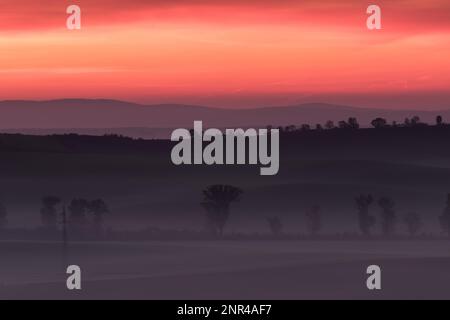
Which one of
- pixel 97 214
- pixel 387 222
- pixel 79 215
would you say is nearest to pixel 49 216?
pixel 79 215

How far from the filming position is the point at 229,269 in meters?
61.4

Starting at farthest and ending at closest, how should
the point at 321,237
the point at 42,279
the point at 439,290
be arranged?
the point at 321,237, the point at 42,279, the point at 439,290

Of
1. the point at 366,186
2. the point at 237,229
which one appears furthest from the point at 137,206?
the point at 366,186

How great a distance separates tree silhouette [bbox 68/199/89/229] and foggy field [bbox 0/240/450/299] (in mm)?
10134

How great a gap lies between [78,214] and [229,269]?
43.9 metres

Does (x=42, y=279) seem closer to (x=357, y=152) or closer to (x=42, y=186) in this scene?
(x=42, y=186)

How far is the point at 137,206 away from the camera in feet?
454

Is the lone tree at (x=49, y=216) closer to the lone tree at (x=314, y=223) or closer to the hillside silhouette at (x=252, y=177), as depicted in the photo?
the hillside silhouette at (x=252, y=177)

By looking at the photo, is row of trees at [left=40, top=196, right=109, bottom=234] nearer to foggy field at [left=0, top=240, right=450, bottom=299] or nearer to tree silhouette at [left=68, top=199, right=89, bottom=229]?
tree silhouette at [left=68, top=199, right=89, bottom=229]

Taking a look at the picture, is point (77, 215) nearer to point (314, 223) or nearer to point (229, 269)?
point (314, 223)

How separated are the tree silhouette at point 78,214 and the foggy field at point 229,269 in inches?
399

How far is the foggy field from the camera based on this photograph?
47.0 m

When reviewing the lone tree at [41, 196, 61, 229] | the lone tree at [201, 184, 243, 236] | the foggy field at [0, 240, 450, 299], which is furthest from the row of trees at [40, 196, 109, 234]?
the foggy field at [0, 240, 450, 299]
